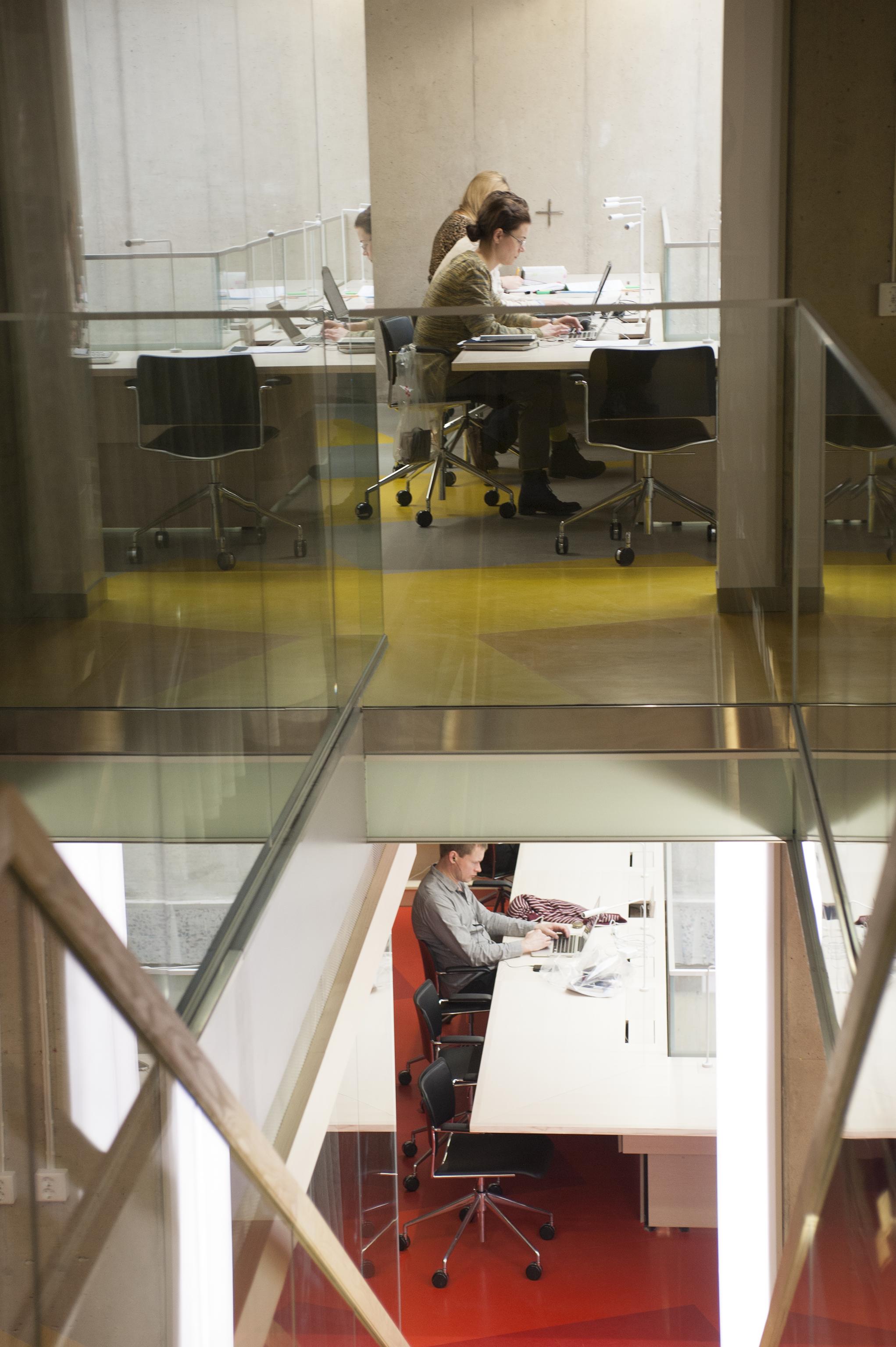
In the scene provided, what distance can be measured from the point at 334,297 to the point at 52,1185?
2892 mm

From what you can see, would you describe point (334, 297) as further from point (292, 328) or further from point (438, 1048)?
point (438, 1048)

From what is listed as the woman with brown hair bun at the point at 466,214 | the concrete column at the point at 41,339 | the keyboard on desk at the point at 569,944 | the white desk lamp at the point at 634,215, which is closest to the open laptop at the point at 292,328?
the concrete column at the point at 41,339

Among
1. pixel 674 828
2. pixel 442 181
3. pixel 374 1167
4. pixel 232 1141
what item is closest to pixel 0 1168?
pixel 232 1141

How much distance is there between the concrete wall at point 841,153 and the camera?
4336 mm

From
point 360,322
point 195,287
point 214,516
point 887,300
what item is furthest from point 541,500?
point 195,287

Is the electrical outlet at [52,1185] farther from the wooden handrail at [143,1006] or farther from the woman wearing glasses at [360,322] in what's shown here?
the woman wearing glasses at [360,322]

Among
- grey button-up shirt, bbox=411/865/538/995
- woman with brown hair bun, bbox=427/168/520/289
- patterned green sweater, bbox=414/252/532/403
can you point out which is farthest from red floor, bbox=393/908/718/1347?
woman with brown hair bun, bbox=427/168/520/289

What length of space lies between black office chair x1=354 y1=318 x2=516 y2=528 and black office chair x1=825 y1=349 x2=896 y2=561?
1225 millimetres

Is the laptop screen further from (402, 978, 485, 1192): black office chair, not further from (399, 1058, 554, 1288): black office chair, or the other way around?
(402, 978, 485, 1192): black office chair

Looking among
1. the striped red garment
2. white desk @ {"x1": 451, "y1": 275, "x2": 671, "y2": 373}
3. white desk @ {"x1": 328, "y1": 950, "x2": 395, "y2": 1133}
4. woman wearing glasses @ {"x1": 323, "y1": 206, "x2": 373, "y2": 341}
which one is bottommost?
the striped red garment

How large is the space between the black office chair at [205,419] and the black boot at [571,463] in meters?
1.42

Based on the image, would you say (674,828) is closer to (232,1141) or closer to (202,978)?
(202,978)

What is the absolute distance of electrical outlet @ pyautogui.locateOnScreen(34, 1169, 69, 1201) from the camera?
142 centimetres

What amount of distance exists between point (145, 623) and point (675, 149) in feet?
28.5
